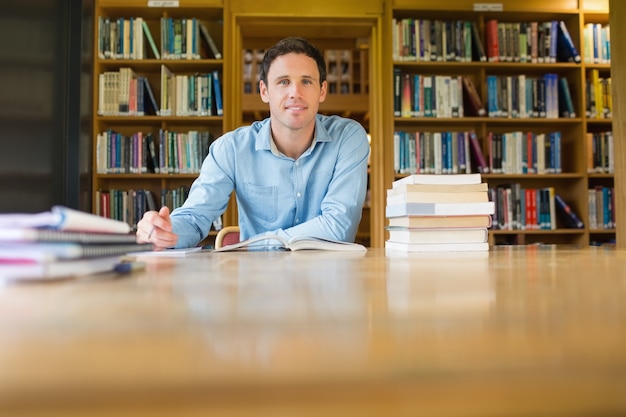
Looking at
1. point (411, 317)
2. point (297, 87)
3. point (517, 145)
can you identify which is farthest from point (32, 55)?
point (517, 145)

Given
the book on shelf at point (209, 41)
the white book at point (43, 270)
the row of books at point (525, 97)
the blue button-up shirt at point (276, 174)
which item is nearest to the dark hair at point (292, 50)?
the blue button-up shirt at point (276, 174)

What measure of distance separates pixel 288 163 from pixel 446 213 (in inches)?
34.7

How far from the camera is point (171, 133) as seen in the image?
3479 mm

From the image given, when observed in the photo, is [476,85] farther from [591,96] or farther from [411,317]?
[411,317]

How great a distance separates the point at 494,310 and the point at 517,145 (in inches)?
139

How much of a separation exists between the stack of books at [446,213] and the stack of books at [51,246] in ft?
2.50

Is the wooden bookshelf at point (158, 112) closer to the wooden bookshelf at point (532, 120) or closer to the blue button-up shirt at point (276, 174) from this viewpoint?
the wooden bookshelf at point (532, 120)

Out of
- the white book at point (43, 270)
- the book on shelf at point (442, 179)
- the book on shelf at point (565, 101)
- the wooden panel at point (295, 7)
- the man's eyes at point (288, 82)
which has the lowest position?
the white book at point (43, 270)

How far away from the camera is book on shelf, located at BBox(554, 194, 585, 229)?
3.53 metres

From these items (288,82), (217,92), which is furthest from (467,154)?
(288,82)

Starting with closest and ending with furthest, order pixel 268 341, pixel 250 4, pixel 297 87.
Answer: pixel 268 341 → pixel 297 87 → pixel 250 4

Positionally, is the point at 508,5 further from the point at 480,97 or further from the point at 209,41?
the point at 209,41

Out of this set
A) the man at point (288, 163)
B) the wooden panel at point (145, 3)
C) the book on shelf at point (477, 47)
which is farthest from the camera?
the book on shelf at point (477, 47)

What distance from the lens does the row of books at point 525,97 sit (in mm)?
3537
